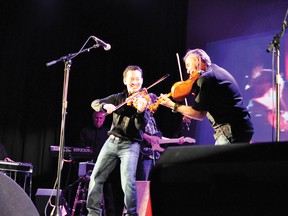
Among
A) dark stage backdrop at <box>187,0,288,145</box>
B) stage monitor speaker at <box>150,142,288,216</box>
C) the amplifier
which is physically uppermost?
dark stage backdrop at <box>187,0,288,145</box>

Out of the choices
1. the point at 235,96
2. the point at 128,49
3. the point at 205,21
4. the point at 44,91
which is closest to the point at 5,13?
the point at 44,91

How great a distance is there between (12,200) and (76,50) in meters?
5.90

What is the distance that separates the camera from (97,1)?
704cm

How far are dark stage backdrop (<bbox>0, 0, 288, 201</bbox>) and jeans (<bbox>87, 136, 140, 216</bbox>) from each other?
6.88 ft

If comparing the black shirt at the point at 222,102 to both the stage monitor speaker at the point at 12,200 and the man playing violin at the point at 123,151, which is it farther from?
the stage monitor speaker at the point at 12,200

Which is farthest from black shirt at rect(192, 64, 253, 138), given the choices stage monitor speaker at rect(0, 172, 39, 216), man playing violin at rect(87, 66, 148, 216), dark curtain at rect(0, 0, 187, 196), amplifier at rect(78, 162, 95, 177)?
dark curtain at rect(0, 0, 187, 196)

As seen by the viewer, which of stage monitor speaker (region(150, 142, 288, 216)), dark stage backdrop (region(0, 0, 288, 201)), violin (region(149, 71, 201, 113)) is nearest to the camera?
stage monitor speaker (region(150, 142, 288, 216))

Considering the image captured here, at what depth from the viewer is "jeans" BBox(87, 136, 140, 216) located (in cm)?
398

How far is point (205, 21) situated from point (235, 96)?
3280 mm

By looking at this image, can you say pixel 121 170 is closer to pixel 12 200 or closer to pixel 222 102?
pixel 222 102

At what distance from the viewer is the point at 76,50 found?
6820mm

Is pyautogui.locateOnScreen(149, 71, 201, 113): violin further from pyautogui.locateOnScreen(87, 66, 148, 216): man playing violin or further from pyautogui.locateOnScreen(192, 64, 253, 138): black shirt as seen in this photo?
pyautogui.locateOnScreen(87, 66, 148, 216): man playing violin

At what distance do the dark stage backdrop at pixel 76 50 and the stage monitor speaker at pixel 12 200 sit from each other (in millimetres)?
5023

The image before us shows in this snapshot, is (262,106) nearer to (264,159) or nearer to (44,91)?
(44,91)
